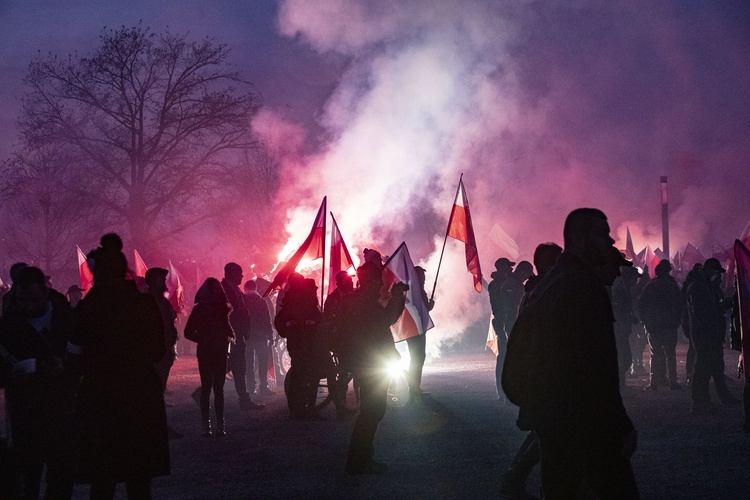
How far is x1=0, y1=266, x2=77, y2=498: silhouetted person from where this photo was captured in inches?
244

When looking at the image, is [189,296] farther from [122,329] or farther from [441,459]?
[122,329]

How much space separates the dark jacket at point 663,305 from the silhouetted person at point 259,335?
20.3 feet

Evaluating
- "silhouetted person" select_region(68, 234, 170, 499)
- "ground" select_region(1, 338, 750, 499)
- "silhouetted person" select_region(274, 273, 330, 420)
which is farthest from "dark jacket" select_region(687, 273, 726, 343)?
"silhouetted person" select_region(68, 234, 170, 499)

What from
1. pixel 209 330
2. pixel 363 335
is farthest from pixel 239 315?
pixel 363 335

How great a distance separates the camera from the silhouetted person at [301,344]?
39.5 feet

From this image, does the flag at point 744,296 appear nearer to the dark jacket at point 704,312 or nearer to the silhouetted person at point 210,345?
the dark jacket at point 704,312

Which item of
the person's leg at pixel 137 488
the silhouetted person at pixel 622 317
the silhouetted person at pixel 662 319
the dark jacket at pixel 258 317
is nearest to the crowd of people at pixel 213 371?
the person's leg at pixel 137 488

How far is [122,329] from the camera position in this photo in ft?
17.1

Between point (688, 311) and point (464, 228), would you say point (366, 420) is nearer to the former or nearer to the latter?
point (688, 311)

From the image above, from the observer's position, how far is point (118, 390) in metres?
5.14

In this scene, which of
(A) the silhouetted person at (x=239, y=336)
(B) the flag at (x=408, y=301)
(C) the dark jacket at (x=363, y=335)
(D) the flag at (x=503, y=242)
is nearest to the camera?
(C) the dark jacket at (x=363, y=335)

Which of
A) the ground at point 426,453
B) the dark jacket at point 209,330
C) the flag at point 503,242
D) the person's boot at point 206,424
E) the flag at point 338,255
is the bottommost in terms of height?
the ground at point 426,453

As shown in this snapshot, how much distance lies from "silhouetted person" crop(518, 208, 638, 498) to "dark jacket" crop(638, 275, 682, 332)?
1076cm

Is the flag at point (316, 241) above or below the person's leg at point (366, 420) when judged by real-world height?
above
